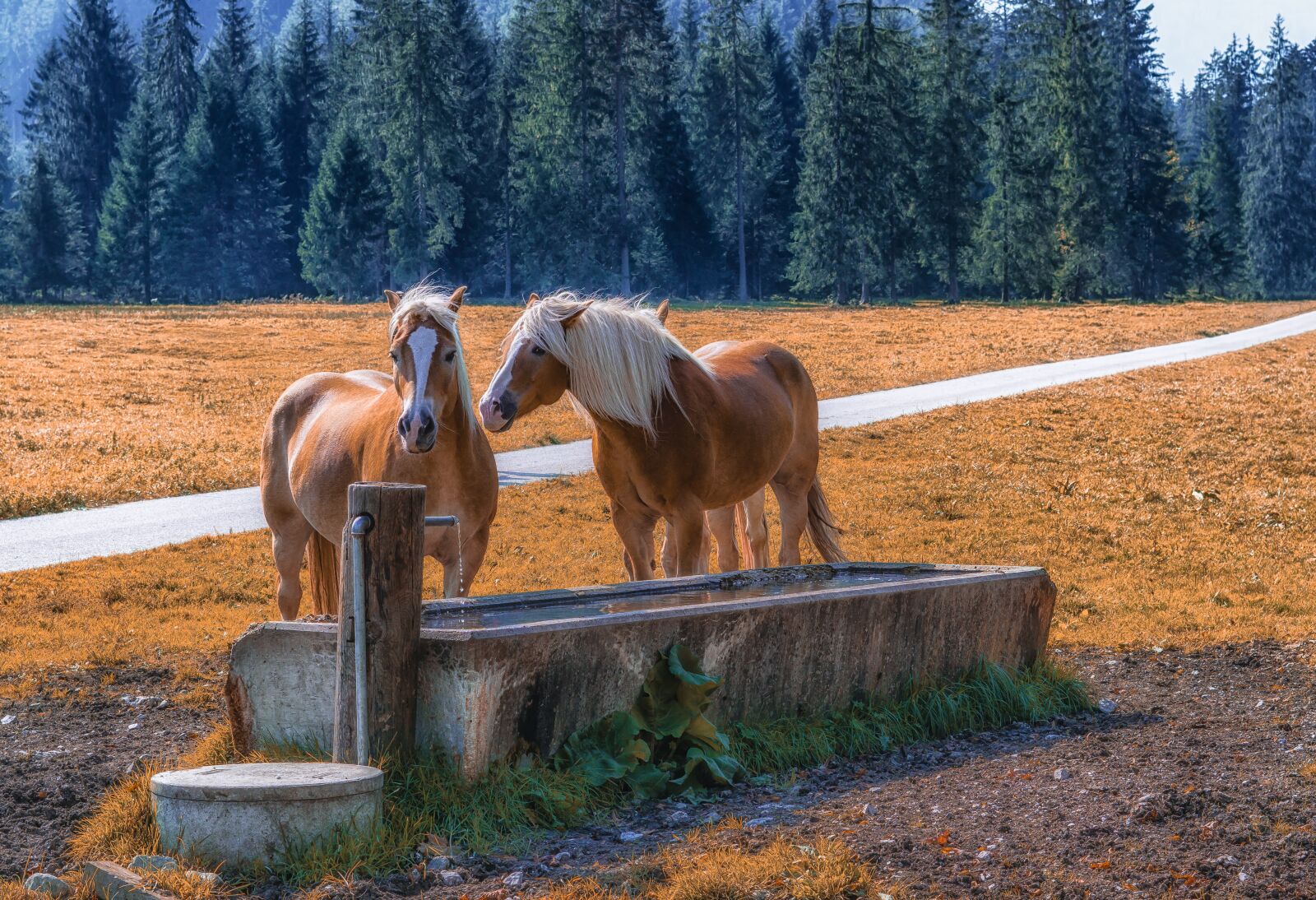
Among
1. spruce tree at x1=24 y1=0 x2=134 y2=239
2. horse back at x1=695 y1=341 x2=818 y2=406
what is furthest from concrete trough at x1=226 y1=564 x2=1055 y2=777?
spruce tree at x1=24 y1=0 x2=134 y2=239

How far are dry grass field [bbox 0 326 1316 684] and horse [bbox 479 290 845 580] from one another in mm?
2530

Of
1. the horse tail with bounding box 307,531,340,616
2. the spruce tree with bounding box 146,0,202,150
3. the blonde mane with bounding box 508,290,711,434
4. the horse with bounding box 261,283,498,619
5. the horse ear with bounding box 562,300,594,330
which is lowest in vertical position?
the horse tail with bounding box 307,531,340,616

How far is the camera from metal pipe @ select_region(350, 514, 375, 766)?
200 inches

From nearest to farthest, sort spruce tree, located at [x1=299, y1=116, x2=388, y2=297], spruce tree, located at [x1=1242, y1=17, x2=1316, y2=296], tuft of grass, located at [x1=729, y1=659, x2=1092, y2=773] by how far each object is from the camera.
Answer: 1. tuft of grass, located at [x1=729, y1=659, x2=1092, y2=773]
2. spruce tree, located at [x1=299, y1=116, x2=388, y2=297]
3. spruce tree, located at [x1=1242, y1=17, x2=1316, y2=296]

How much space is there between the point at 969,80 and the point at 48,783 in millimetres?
64802

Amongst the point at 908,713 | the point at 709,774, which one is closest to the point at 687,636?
the point at 709,774

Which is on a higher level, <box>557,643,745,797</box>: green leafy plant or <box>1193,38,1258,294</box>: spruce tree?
<box>1193,38,1258,294</box>: spruce tree

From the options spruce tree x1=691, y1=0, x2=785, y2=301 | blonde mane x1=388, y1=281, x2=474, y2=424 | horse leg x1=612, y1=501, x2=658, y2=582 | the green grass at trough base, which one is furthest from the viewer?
spruce tree x1=691, y1=0, x2=785, y2=301

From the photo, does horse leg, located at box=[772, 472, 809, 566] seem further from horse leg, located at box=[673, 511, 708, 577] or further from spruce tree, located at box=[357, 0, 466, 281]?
spruce tree, located at box=[357, 0, 466, 281]

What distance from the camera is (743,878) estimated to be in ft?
14.3

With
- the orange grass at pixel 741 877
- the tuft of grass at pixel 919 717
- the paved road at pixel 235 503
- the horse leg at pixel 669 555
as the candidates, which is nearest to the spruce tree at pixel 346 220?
the paved road at pixel 235 503

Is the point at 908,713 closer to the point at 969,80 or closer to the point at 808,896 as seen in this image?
the point at 808,896

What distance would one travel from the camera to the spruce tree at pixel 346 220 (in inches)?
2435

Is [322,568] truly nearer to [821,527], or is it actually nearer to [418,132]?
[821,527]
